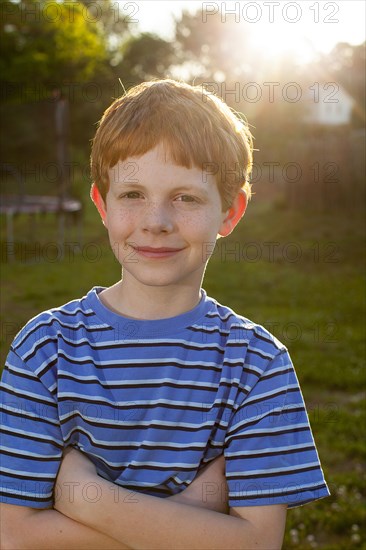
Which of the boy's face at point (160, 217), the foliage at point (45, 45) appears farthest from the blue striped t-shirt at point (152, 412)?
the foliage at point (45, 45)

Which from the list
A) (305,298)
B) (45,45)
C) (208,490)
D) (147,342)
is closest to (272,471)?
(208,490)

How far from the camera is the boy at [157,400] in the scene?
5.26ft

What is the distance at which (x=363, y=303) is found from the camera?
26.7 ft

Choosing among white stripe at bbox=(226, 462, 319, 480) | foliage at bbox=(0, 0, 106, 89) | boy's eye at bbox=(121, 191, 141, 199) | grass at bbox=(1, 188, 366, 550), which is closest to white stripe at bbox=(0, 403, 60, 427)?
white stripe at bbox=(226, 462, 319, 480)

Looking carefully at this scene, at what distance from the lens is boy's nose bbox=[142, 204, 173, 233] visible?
1.65 meters

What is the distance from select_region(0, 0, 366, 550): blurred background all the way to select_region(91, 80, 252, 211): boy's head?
0.34 meters

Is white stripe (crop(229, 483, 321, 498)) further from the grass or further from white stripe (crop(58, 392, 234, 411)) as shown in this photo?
the grass

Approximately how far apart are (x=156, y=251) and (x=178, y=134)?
271 millimetres

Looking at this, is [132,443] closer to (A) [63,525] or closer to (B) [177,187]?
(A) [63,525]

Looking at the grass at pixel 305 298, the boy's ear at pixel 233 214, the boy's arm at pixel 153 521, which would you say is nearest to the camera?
the boy's arm at pixel 153 521

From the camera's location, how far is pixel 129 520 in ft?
5.07

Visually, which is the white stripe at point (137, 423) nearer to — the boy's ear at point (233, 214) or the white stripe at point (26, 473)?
→ the white stripe at point (26, 473)

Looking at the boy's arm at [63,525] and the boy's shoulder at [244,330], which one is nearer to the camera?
the boy's arm at [63,525]

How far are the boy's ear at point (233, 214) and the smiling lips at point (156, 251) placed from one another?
0.19 m
